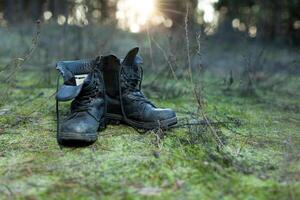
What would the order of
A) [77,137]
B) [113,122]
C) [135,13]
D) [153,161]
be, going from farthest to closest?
[135,13] → [113,122] → [77,137] → [153,161]

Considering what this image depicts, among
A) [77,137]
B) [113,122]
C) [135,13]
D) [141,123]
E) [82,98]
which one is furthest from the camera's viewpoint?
[135,13]

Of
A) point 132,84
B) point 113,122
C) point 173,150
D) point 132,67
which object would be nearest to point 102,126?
point 113,122

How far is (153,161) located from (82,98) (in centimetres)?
72

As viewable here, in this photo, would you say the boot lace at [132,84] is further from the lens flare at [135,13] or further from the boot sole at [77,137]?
the lens flare at [135,13]

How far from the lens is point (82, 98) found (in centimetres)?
256

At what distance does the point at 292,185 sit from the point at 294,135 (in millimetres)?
982

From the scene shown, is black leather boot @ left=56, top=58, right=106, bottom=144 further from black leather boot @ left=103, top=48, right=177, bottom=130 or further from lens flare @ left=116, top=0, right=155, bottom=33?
lens flare @ left=116, top=0, right=155, bottom=33

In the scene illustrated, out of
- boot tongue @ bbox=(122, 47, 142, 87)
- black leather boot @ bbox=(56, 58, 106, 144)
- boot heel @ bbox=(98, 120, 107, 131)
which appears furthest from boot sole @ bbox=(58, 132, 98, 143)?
boot tongue @ bbox=(122, 47, 142, 87)

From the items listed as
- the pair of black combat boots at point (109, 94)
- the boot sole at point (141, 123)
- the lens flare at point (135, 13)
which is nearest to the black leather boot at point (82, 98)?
the pair of black combat boots at point (109, 94)

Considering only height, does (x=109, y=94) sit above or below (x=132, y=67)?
below

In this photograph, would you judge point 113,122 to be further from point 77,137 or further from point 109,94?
point 77,137

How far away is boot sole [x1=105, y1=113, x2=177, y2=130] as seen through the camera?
8.50 feet

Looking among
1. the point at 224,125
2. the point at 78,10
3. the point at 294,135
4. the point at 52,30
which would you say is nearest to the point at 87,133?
the point at 224,125

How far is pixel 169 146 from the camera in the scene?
2.35 m
